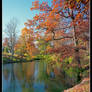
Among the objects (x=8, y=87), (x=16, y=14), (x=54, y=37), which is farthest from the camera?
(x=8, y=87)

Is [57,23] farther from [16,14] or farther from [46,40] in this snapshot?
[16,14]

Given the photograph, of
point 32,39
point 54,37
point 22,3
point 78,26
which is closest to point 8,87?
point 32,39

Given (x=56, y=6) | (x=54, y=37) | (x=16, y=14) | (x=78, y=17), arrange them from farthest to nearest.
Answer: (x=54, y=37)
(x=56, y=6)
(x=78, y=17)
(x=16, y=14)

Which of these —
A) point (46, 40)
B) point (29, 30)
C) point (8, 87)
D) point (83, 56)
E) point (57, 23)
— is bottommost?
point (8, 87)

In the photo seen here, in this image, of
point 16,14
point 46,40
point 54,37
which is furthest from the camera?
point 54,37

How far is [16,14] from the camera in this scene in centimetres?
141

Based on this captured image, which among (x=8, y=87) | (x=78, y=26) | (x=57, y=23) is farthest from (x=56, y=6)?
(x=8, y=87)

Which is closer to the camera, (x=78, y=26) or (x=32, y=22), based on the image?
(x=78, y=26)

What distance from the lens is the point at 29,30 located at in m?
2.31

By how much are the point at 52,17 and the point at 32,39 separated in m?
0.81

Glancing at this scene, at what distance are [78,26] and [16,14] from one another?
4.48 feet

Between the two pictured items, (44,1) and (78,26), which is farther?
(44,1)

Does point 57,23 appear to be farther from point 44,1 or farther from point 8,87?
point 8,87

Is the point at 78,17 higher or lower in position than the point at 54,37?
higher
